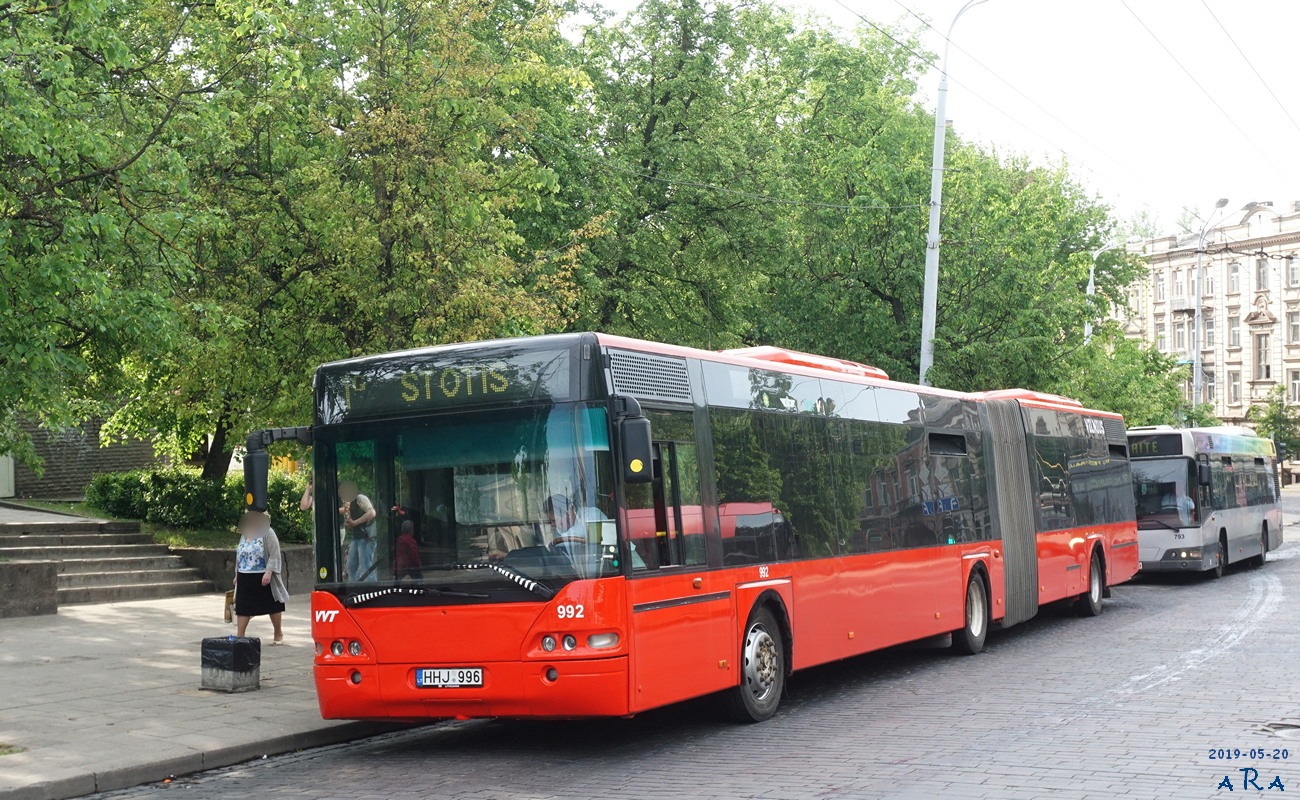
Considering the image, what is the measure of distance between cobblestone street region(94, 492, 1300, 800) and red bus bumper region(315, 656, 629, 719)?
0.38 meters

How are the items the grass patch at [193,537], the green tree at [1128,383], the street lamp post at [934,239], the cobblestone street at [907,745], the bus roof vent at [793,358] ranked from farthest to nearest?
the green tree at [1128,383]
the street lamp post at [934,239]
the grass patch at [193,537]
the bus roof vent at [793,358]
the cobblestone street at [907,745]

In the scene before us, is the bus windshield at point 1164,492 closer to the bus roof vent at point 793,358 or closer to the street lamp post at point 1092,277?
the street lamp post at point 1092,277

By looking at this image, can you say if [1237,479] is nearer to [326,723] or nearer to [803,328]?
[803,328]

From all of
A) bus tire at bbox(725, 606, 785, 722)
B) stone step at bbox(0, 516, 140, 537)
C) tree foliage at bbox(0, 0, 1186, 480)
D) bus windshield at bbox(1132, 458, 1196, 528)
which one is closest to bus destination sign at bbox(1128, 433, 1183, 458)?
bus windshield at bbox(1132, 458, 1196, 528)

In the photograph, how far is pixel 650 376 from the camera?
35.5 ft

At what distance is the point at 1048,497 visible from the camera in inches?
811

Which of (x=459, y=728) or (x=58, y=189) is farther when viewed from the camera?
(x=58, y=189)

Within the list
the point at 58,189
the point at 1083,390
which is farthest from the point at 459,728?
the point at 1083,390

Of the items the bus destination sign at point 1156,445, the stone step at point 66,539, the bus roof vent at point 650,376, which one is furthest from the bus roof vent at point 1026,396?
the stone step at point 66,539

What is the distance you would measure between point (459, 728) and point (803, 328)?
21.6m

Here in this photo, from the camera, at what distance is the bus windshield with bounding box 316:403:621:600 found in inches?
392

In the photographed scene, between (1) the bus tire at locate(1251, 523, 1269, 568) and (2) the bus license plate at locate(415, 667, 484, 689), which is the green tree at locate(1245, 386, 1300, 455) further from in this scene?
(2) the bus license plate at locate(415, 667, 484, 689)

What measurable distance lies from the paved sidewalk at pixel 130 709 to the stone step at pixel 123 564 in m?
4.06

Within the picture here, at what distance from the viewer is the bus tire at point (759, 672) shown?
457 inches
